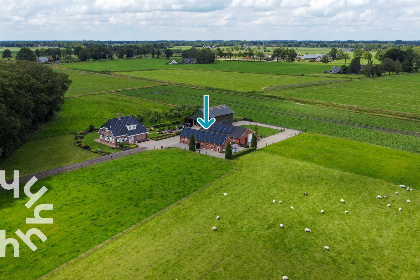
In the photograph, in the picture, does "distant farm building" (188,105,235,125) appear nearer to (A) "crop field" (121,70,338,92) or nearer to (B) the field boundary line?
(B) the field boundary line

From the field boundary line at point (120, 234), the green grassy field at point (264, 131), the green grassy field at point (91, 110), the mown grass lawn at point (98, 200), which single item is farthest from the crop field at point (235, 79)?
the field boundary line at point (120, 234)

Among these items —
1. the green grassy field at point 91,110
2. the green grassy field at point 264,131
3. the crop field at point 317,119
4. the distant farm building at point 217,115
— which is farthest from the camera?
the distant farm building at point 217,115

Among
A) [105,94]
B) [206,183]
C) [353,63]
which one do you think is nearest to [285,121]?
[206,183]

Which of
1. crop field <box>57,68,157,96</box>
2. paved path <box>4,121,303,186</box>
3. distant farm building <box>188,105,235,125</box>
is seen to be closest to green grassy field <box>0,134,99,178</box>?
paved path <box>4,121,303,186</box>

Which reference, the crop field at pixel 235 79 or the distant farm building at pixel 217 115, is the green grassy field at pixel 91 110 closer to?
the distant farm building at pixel 217 115

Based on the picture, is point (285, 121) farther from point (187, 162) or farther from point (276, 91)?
point (276, 91)
